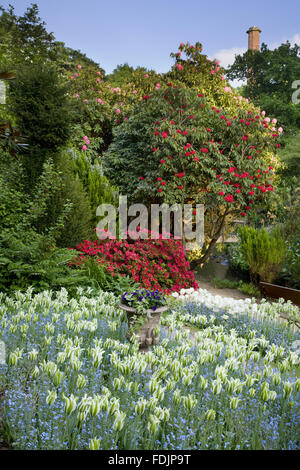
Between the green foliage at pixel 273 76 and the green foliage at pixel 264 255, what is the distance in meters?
14.0

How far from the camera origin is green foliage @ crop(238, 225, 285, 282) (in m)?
7.07

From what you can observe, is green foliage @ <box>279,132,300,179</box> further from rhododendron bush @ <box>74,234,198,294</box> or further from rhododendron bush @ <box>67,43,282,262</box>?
rhododendron bush @ <box>74,234,198,294</box>

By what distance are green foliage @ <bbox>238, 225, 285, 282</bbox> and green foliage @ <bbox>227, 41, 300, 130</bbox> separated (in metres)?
14.0

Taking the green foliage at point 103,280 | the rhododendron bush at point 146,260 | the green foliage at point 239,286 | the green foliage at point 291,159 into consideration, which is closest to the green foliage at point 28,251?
the green foliage at point 103,280

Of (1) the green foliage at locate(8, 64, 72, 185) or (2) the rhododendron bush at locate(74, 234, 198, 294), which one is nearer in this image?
(1) the green foliage at locate(8, 64, 72, 185)

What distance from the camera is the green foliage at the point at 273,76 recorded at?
19.2 m

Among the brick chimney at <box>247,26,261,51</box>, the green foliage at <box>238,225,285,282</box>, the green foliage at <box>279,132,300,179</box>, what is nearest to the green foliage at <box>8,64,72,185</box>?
the green foliage at <box>238,225,285,282</box>

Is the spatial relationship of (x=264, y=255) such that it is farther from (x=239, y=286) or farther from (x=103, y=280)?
(x=103, y=280)

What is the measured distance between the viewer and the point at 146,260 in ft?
18.1

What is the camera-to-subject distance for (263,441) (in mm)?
1658

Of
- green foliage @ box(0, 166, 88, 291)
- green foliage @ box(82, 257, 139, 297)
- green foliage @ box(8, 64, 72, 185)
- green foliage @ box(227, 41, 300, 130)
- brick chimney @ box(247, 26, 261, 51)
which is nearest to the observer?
green foliage @ box(0, 166, 88, 291)

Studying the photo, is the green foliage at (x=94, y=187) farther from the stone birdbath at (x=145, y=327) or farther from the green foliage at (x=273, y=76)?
the green foliage at (x=273, y=76)

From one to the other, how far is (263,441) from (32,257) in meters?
3.36

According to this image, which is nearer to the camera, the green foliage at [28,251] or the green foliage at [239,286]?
the green foliage at [28,251]
